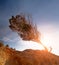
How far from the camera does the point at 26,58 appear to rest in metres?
35.8

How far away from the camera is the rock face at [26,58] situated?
107ft

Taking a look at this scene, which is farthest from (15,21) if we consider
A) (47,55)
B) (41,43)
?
(47,55)

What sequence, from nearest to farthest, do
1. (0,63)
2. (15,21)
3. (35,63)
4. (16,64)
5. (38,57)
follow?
(0,63)
(16,64)
(35,63)
(38,57)
(15,21)

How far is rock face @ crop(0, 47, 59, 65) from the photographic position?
32.7 meters

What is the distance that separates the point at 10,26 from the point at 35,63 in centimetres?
1204

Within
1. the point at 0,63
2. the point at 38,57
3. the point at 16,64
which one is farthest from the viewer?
the point at 38,57

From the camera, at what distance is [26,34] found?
42.5 m

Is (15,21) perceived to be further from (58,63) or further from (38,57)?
(58,63)

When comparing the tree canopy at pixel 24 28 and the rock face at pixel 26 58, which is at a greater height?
the tree canopy at pixel 24 28

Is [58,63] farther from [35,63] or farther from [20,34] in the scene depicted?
[20,34]

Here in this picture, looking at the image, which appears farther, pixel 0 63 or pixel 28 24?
pixel 28 24

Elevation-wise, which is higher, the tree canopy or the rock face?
the tree canopy

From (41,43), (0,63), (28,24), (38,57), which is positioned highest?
(28,24)

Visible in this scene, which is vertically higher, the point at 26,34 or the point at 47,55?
the point at 26,34
